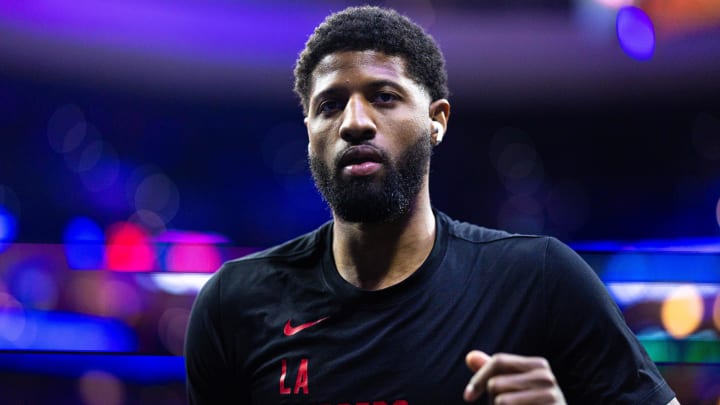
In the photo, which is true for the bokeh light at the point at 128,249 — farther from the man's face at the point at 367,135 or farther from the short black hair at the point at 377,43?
the man's face at the point at 367,135

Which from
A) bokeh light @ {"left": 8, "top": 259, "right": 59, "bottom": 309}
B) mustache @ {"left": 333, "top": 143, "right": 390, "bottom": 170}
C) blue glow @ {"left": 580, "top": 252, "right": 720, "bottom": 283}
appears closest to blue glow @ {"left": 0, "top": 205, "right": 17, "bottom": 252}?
bokeh light @ {"left": 8, "top": 259, "right": 59, "bottom": 309}

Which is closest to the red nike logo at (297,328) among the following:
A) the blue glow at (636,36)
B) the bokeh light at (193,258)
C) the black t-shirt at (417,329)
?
the black t-shirt at (417,329)

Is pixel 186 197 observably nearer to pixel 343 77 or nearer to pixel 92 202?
pixel 92 202

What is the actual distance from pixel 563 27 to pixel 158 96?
2.51m

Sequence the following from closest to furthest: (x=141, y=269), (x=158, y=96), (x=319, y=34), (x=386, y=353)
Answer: (x=386, y=353) < (x=319, y=34) < (x=141, y=269) < (x=158, y=96)

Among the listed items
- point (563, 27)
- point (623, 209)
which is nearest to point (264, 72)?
point (563, 27)

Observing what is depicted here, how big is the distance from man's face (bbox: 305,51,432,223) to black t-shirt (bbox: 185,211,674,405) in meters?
0.14

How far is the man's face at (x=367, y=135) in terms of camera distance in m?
1.18

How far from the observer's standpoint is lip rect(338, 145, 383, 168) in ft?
3.88

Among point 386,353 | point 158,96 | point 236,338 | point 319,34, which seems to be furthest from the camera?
point 158,96

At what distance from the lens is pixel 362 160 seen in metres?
1.19

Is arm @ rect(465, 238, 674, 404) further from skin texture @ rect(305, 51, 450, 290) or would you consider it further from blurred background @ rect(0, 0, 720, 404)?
blurred background @ rect(0, 0, 720, 404)

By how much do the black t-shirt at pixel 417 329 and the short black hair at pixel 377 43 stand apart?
1.08ft

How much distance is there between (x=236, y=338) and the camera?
1.23 m
